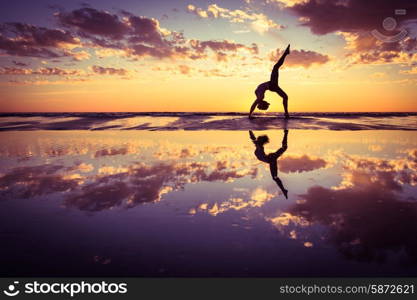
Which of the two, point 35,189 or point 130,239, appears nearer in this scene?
point 130,239

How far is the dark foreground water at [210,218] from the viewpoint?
2.40 metres

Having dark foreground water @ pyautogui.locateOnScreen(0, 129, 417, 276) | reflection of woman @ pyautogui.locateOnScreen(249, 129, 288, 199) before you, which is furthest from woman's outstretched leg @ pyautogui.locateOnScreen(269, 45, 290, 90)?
dark foreground water @ pyautogui.locateOnScreen(0, 129, 417, 276)

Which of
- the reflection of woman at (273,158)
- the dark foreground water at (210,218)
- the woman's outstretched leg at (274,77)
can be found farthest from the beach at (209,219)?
the woman's outstretched leg at (274,77)

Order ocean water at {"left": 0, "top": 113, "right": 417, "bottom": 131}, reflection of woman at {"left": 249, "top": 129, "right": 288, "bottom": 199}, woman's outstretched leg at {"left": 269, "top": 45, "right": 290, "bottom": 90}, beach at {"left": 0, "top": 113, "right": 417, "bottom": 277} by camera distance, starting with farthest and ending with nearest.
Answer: ocean water at {"left": 0, "top": 113, "right": 417, "bottom": 131}
woman's outstretched leg at {"left": 269, "top": 45, "right": 290, "bottom": 90}
reflection of woman at {"left": 249, "top": 129, "right": 288, "bottom": 199}
beach at {"left": 0, "top": 113, "right": 417, "bottom": 277}

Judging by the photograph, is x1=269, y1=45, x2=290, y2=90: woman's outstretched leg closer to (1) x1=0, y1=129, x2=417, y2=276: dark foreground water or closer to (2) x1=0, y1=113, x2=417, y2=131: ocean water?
(2) x1=0, y1=113, x2=417, y2=131: ocean water

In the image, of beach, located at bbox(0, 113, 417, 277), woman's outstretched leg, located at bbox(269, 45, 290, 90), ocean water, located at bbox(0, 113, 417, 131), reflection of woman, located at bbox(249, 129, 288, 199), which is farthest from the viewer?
ocean water, located at bbox(0, 113, 417, 131)

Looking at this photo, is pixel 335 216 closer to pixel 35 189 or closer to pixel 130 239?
pixel 130 239

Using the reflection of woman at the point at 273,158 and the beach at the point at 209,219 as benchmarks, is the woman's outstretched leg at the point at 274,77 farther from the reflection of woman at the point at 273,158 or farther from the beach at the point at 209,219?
the beach at the point at 209,219

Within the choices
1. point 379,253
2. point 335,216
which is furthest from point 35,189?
point 379,253

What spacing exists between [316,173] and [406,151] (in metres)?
4.27

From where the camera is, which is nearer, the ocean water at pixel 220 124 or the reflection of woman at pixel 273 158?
the reflection of woman at pixel 273 158

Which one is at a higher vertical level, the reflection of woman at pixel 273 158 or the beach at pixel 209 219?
the reflection of woman at pixel 273 158

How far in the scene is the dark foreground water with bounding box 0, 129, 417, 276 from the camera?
2.40 metres

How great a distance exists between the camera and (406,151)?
25.7 ft
